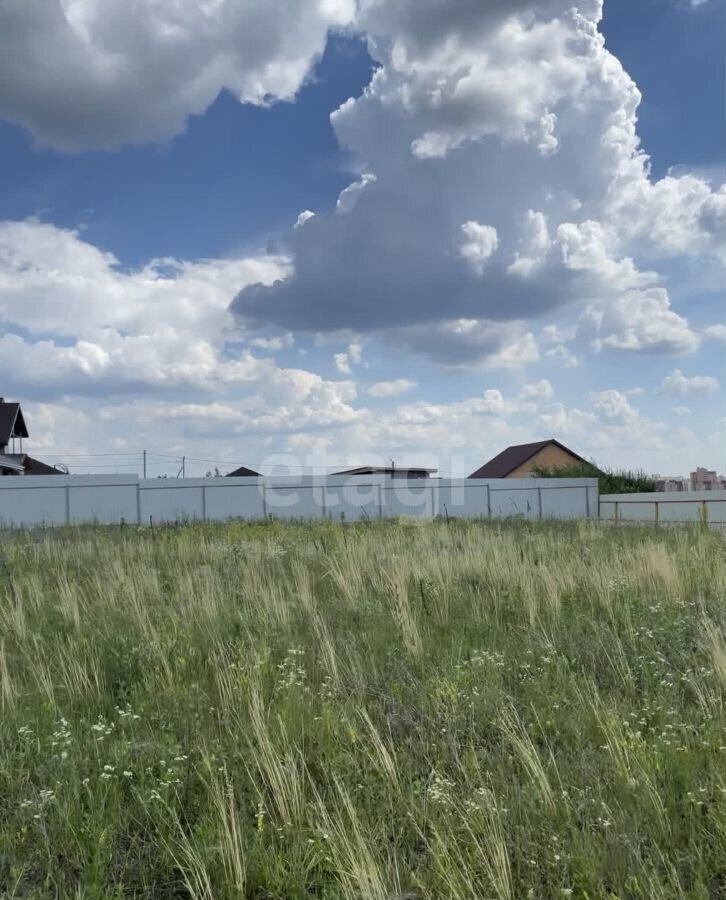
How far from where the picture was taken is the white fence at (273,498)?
28.6 meters

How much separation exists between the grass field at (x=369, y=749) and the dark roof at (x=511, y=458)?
4346 centimetres

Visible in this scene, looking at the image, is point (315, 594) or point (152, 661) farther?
point (315, 594)

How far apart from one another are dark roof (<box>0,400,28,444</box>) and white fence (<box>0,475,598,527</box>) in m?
11.0

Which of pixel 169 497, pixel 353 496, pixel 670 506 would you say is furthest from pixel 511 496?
pixel 169 497

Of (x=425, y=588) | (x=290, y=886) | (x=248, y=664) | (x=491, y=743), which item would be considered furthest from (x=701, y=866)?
(x=425, y=588)

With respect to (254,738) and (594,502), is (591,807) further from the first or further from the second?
(594,502)

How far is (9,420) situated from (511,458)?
108ft

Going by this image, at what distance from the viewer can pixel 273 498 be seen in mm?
31375

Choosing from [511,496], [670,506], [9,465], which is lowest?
[670,506]

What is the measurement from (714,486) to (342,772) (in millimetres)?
36102

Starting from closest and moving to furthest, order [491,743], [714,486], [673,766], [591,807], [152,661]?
[591,807], [673,766], [491,743], [152,661], [714,486]

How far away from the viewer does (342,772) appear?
3010 millimetres

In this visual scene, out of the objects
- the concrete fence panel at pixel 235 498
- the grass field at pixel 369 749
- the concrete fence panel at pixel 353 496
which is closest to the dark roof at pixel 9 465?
the concrete fence panel at pixel 235 498

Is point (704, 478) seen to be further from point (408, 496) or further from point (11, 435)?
point (11, 435)
